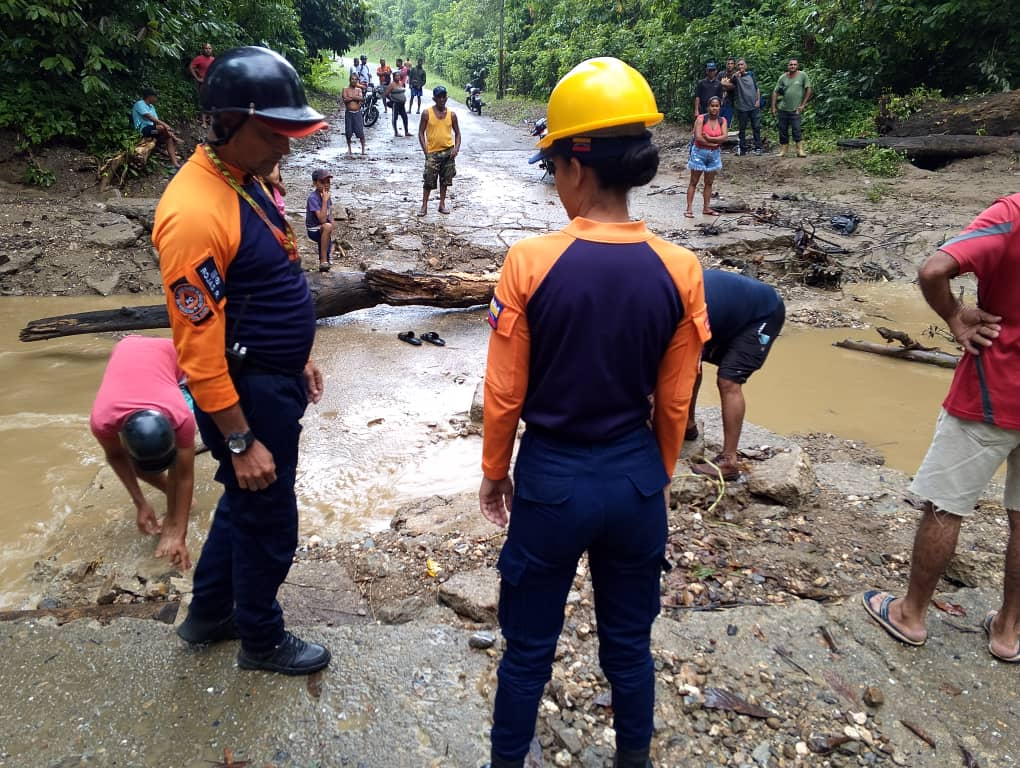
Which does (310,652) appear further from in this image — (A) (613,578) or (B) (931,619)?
(B) (931,619)

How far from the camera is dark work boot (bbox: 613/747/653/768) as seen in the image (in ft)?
6.14

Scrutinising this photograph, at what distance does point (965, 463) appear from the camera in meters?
2.36

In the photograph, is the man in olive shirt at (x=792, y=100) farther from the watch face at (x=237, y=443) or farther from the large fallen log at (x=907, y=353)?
the watch face at (x=237, y=443)

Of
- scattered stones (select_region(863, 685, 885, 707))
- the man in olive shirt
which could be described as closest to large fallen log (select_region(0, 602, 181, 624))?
scattered stones (select_region(863, 685, 885, 707))

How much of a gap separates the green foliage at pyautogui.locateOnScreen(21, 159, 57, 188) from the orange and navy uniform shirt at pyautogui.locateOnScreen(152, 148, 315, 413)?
10211 mm

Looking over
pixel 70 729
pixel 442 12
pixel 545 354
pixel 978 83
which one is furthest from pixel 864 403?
pixel 442 12

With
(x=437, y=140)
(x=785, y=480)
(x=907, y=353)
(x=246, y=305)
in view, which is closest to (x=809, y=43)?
(x=437, y=140)

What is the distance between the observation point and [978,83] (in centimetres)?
1306

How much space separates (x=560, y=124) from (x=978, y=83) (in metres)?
15.4

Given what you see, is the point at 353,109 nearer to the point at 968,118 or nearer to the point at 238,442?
the point at 968,118

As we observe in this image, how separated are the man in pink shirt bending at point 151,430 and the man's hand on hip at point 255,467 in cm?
119

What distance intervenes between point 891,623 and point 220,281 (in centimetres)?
257

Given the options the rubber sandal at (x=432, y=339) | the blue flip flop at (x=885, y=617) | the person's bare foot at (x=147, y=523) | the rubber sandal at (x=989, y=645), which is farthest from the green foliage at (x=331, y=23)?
the rubber sandal at (x=989, y=645)

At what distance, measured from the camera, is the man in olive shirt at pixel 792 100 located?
41.5 ft
